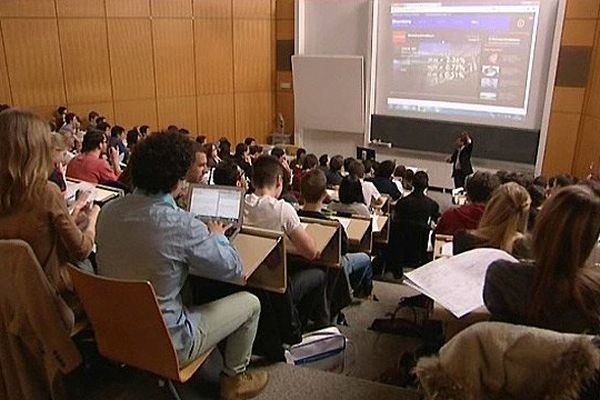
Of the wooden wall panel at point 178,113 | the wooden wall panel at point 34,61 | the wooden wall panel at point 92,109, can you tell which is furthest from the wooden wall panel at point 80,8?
the wooden wall panel at point 178,113

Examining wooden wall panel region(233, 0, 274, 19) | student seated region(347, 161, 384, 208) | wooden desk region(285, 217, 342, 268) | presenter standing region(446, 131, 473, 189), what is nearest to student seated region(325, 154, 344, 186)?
student seated region(347, 161, 384, 208)

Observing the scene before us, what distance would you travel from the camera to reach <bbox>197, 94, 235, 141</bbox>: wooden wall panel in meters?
8.94

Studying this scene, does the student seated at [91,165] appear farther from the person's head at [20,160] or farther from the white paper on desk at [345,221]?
the person's head at [20,160]

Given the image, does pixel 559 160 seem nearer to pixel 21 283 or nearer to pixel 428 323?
pixel 428 323

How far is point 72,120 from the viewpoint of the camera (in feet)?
21.9

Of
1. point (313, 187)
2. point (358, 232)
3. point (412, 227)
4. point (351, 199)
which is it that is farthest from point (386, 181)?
point (313, 187)

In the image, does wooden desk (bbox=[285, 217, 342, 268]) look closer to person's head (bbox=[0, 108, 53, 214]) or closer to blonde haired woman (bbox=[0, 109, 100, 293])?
blonde haired woman (bbox=[0, 109, 100, 293])

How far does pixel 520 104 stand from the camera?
7.59m

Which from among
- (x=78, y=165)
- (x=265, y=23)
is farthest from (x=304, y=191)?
(x=265, y=23)

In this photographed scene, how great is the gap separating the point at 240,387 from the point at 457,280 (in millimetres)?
1114

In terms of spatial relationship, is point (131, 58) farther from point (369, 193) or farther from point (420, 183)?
point (420, 183)

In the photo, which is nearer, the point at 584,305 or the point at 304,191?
the point at 584,305

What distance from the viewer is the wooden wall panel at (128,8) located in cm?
735

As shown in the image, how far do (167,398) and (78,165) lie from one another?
2798mm
